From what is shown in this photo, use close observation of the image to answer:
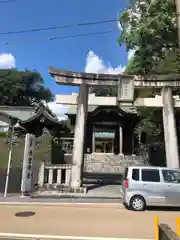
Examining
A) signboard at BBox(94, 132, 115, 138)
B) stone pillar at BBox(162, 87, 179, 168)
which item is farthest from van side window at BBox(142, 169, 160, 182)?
signboard at BBox(94, 132, 115, 138)

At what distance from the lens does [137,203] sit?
10148mm

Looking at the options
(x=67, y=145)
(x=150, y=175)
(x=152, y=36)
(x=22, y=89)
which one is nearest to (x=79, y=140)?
(x=150, y=175)

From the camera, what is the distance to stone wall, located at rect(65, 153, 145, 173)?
2884 centimetres

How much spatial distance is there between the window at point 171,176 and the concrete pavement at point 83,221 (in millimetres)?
1256

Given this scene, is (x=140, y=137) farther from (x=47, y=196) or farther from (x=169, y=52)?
(x=47, y=196)

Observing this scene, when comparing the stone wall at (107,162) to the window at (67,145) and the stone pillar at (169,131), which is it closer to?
the window at (67,145)

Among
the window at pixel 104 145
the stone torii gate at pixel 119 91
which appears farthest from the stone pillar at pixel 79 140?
the window at pixel 104 145

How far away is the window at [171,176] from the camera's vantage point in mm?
10438

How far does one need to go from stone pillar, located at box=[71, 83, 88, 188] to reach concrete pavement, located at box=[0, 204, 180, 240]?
365cm

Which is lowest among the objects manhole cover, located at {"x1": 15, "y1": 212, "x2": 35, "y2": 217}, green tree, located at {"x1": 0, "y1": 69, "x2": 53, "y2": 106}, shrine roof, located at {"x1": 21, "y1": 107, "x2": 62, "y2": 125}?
manhole cover, located at {"x1": 15, "y1": 212, "x2": 35, "y2": 217}

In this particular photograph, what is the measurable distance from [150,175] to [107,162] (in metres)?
20.0

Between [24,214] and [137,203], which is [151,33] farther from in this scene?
[24,214]

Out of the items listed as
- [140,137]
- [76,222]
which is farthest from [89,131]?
[76,222]

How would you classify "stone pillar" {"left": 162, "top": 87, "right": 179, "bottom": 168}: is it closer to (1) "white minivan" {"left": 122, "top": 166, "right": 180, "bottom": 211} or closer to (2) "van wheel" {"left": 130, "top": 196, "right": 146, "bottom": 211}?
(1) "white minivan" {"left": 122, "top": 166, "right": 180, "bottom": 211}
